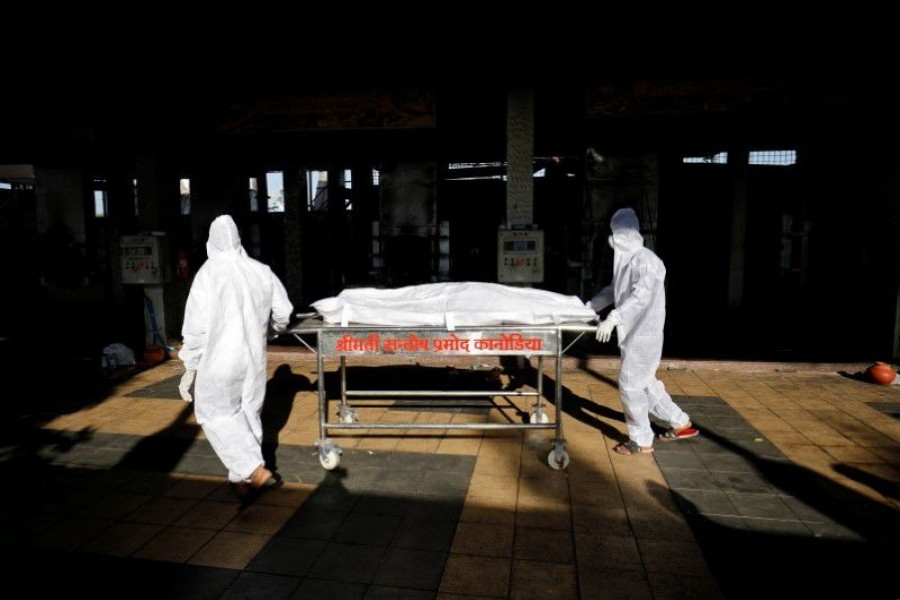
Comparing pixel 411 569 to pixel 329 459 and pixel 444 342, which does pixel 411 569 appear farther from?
pixel 444 342

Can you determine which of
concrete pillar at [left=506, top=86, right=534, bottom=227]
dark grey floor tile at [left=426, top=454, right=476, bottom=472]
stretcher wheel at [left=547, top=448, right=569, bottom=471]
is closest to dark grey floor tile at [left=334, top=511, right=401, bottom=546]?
dark grey floor tile at [left=426, top=454, right=476, bottom=472]

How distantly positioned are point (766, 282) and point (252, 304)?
12.3 meters

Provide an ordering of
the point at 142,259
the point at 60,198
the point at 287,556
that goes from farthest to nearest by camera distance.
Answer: the point at 60,198 → the point at 142,259 → the point at 287,556

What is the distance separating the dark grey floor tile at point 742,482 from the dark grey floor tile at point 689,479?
1.9 inches

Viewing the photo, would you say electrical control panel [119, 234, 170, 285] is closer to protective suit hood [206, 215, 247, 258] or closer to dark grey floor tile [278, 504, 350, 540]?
protective suit hood [206, 215, 247, 258]

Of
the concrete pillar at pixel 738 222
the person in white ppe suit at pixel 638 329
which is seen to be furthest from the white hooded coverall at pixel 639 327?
the concrete pillar at pixel 738 222

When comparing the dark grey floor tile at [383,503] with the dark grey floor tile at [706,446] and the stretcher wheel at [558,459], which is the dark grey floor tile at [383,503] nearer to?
the stretcher wheel at [558,459]

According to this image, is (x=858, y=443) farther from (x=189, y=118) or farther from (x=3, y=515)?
(x=189, y=118)

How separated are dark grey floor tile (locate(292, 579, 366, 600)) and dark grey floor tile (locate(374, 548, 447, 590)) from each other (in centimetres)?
11

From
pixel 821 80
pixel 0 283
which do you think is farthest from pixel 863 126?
pixel 0 283

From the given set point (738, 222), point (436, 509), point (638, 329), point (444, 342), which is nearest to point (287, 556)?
point (436, 509)

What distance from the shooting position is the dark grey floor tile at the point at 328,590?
2.37m

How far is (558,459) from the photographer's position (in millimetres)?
3639

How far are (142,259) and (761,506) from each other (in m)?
7.65
